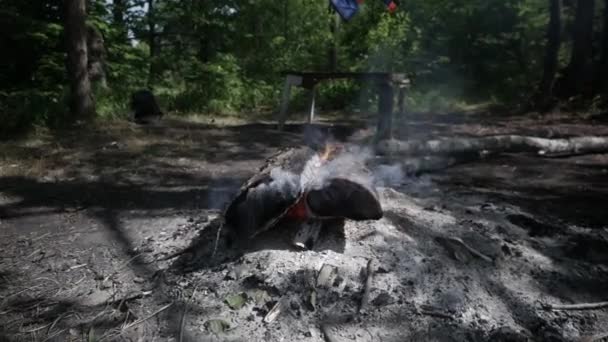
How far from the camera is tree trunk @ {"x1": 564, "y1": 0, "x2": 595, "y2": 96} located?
10414 mm

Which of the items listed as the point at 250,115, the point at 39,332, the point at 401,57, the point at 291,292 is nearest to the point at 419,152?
the point at 291,292

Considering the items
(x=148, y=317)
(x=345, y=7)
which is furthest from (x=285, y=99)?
(x=148, y=317)

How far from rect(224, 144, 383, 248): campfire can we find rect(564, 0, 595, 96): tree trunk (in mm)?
10359

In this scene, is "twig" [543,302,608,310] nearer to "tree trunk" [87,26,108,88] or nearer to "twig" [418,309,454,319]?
"twig" [418,309,454,319]

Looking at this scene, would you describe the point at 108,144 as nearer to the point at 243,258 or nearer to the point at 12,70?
the point at 243,258

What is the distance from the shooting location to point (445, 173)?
17.6 feet

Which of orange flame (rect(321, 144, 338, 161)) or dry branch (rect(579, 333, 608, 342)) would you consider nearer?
dry branch (rect(579, 333, 608, 342))

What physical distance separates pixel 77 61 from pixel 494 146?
7.17 metres

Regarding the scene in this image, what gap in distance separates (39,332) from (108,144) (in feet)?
15.4

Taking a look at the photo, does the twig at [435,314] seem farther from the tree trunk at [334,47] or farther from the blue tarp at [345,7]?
the tree trunk at [334,47]

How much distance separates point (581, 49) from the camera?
10594mm

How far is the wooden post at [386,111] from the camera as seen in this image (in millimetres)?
6355

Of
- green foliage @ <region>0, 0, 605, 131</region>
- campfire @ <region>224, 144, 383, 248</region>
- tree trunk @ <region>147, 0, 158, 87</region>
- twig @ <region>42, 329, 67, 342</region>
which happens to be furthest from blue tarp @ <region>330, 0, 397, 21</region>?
twig @ <region>42, 329, 67, 342</region>

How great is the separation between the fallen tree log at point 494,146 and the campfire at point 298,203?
289 cm
